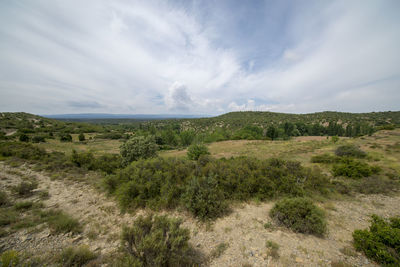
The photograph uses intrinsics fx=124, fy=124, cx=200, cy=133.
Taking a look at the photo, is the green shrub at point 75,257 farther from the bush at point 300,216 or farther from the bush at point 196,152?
the bush at point 196,152

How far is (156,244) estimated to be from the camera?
3111 millimetres

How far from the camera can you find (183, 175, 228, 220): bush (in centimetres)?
535

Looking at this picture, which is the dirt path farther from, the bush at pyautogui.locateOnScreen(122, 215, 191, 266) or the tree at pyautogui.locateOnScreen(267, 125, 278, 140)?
the tree at pyautogui.locateOnScreen(267, 125, 278, 140)

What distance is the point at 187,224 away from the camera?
507 centimetres

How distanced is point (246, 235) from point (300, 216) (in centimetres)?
222

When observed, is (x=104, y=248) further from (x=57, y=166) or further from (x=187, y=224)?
(x=57, y=166)

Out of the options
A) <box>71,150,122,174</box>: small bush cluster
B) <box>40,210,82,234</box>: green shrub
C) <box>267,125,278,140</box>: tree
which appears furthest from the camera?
<box>267,125,278,140</box>: tree

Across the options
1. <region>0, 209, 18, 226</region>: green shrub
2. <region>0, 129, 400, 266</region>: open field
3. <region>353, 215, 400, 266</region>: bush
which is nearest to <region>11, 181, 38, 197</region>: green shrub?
<region>0, 129, 400, 266</region>: open field

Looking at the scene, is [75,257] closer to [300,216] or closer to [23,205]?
[23,205]

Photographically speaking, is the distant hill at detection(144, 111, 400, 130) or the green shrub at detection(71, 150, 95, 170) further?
the distant hill at detection(144, 111, 400, 130)

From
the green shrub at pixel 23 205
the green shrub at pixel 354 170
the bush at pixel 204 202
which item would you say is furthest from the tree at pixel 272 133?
the green shrub at pixel 23 205

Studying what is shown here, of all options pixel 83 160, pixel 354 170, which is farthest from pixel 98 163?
pixel 354 170

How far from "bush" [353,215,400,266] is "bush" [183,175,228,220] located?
13.6ft

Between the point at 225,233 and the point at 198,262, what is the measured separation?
1400 millimetres
